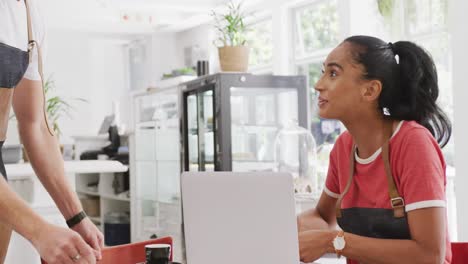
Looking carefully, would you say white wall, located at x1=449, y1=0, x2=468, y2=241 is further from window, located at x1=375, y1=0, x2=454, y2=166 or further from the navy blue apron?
the navy blue apron

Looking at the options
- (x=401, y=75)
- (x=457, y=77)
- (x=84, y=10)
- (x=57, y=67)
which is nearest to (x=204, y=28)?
(x=84, y=10)

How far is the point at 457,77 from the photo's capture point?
3547mm

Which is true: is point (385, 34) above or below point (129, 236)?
above

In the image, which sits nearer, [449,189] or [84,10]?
[449,189]

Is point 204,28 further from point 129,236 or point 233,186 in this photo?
point 233,186


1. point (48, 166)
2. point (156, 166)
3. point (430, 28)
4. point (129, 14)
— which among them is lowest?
point (156, 166)

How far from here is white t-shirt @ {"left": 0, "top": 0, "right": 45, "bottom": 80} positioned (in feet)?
4.41

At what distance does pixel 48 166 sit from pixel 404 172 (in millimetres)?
892

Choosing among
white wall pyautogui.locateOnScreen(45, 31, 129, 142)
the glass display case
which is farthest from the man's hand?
white wall pyautogui.locateOnScreen(45, 31, 129, 142)

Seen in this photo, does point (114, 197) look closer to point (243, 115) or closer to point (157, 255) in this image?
point (243, 115)

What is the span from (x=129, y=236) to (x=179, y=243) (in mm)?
968

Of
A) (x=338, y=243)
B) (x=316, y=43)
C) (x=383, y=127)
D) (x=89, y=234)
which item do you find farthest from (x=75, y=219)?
(x=316, y=43)

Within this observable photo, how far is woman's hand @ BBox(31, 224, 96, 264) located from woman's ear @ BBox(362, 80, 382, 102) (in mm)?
948

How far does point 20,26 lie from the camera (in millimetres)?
1410
